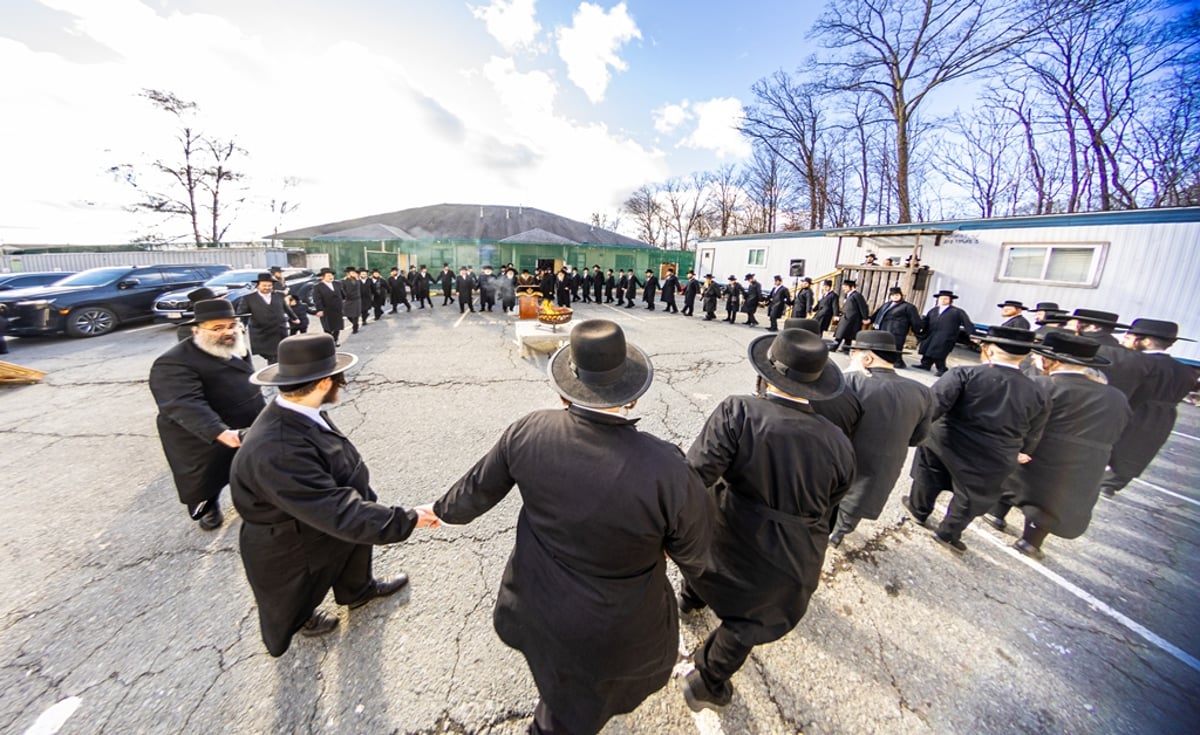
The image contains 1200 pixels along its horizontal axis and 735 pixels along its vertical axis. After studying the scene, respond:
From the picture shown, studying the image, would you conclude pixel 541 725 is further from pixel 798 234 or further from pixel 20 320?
pixel 798 234

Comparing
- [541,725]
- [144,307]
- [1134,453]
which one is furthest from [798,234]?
[144,307]

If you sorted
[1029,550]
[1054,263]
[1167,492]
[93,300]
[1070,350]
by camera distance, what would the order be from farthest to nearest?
[1054,263] < [93,300] < [1167,492] < [1029,550] < [1070,350]

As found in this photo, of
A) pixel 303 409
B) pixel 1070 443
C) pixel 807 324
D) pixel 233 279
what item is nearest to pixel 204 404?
pixel 303 409

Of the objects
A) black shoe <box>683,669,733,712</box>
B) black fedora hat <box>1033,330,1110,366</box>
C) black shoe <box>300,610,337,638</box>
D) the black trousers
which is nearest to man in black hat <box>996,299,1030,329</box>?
black fedora hat <box>1033,330,1110,366</box>

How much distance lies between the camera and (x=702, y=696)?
197 cm

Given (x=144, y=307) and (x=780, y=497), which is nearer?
(x=780, y=497)

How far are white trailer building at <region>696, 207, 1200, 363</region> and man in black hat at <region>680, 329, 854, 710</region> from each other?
463 inches

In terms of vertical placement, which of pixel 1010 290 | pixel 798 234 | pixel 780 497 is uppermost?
pixel 798 234

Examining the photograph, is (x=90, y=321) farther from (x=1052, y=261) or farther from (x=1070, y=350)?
(x=1052, y=261)

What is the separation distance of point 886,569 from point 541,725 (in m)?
2.71

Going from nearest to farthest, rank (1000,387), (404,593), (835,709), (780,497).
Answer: (780,497), (835,709), (404,593), (1000,387)

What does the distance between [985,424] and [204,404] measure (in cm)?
551

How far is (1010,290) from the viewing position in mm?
9961

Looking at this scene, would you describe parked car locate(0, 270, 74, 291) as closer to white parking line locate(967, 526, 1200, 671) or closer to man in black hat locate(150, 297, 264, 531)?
man in black hat locate(150, 297, 264, 531)
